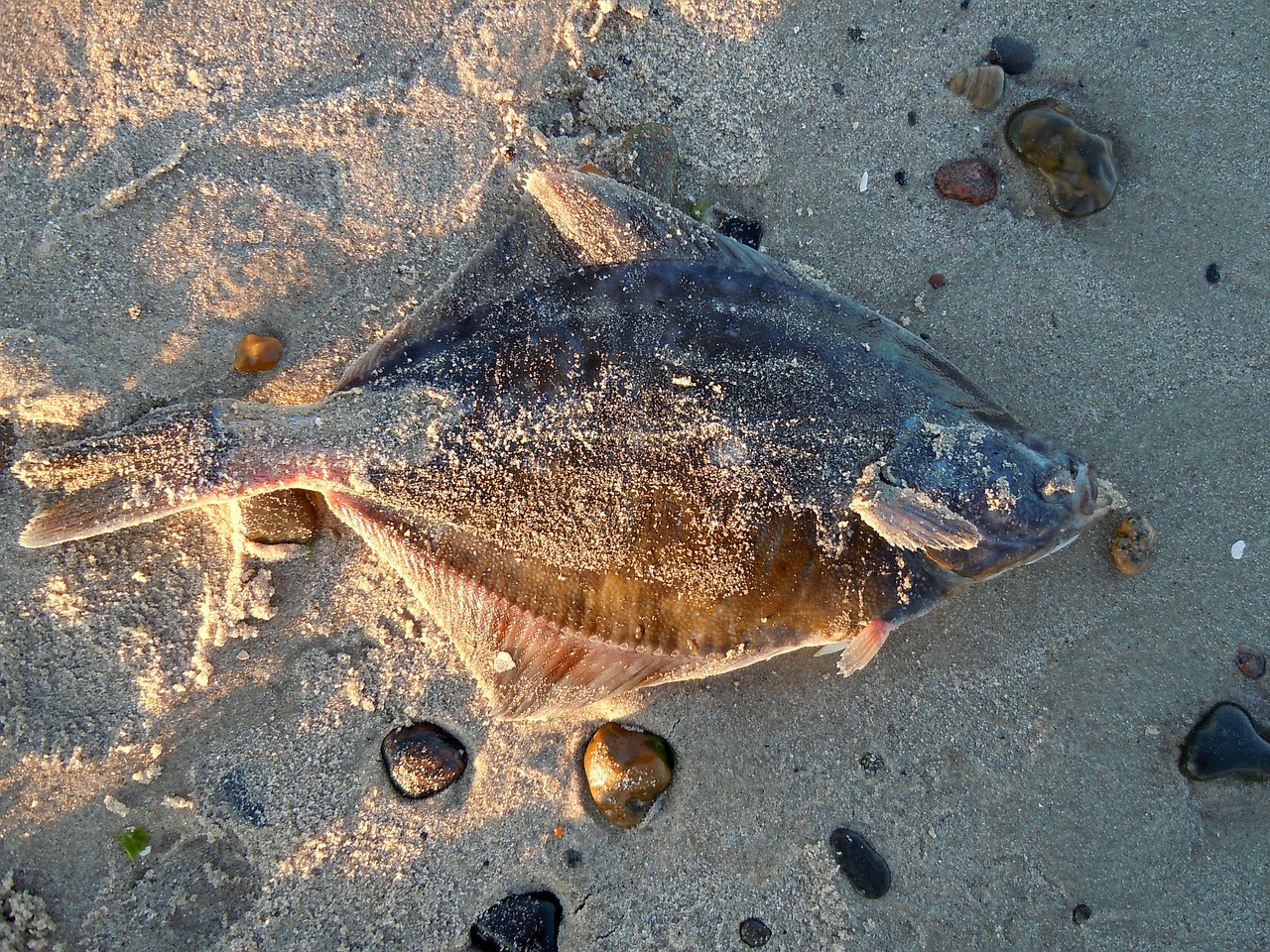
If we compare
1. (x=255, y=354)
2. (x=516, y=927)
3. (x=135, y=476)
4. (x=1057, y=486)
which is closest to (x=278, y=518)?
(x=135, y=476)

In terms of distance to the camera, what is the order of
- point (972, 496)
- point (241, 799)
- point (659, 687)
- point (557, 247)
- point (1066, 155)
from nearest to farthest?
point (972, 496) → point (557, 247) → point (241, 799) → point (659, 687) → point (1066, 155)

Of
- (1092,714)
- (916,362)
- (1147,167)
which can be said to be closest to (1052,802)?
(1092,714)

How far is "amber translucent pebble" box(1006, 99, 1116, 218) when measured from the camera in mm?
3318

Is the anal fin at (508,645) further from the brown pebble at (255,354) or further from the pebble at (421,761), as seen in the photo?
the brown pebble at (255,354)

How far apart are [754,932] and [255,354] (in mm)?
3296

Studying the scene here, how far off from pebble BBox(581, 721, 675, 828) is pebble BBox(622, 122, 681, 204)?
2.44 meters

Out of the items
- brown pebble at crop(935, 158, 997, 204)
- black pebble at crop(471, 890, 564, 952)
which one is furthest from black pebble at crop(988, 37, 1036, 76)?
black pebble at crop(471, 890, 564, 952)

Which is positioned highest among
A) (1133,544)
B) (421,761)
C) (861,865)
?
(1133,544)

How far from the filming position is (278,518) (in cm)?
301

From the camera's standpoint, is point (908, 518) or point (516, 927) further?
point (516, 927)

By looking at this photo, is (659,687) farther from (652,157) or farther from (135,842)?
(652,157)

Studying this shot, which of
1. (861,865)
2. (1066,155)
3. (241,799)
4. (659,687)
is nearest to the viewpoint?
(241,799)

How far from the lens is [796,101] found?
340 centimetres

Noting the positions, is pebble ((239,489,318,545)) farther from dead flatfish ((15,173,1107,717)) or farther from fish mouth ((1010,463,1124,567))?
fish mouth ((1010,463,1124,567))
